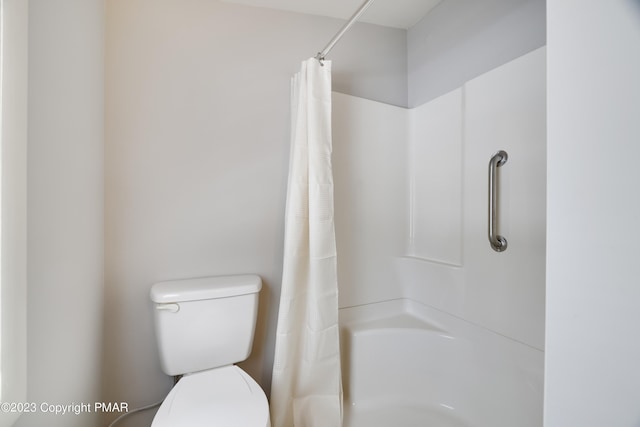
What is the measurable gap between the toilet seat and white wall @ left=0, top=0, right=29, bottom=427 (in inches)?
17.0

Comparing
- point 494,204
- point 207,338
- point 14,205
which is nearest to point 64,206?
point 14,205

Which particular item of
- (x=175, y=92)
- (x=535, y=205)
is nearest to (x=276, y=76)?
(x=175, y=92)

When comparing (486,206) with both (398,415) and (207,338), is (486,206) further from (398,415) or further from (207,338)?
(207,338)

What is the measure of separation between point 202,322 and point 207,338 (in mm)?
74

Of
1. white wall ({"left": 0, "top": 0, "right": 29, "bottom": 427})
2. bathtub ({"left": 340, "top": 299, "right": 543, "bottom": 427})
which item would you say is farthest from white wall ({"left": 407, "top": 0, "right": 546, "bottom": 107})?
white wall ({"left": 0, "top": 0, "right": 29, "bottom": 427})

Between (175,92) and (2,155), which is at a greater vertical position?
(175,92)

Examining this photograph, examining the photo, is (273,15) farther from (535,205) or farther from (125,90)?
(535,205)

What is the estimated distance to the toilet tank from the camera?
3.81 ft

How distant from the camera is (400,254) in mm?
1762

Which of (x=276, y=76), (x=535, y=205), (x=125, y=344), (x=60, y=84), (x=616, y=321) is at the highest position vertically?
(x=276, y=76)

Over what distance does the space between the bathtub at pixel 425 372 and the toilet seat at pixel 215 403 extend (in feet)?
1.89

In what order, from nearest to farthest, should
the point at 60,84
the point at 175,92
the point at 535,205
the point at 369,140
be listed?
1. the point at 60,84
2. the point at 535,205
3. the point at 175,92
4. the point at 369,140

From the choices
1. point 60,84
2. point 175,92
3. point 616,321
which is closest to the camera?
point 616,321

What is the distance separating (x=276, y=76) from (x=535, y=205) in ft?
4.44
